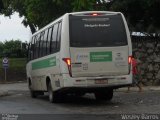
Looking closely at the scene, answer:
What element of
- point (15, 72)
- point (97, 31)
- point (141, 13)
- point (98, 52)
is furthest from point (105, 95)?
point (15, 72)

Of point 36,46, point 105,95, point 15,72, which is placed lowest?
point 105,95

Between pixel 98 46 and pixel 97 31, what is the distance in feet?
1.82

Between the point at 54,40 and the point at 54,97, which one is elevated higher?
the point at 54,40

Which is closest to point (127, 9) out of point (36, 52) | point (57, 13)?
point (57, 13)

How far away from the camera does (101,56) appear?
19953 millimetres

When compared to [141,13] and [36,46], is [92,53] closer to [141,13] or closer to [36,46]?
[36,46]

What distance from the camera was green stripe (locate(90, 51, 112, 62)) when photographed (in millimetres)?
19875

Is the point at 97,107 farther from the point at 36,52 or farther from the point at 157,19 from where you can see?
the point at 157,19

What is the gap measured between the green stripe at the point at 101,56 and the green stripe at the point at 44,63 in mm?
1820

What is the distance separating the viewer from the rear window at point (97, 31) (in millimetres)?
19984

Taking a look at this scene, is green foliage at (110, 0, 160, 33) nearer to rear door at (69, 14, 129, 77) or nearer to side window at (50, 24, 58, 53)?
side window at (50, 24, 58, 53)

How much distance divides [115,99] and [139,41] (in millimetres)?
7918

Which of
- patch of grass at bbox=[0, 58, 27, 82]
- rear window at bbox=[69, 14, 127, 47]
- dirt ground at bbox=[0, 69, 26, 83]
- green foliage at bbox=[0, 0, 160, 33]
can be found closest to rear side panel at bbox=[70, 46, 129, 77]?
rear window at bbox=[69, 14, 127, 47]

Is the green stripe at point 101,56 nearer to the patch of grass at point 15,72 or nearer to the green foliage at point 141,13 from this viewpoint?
the green foliage at point 141,13
